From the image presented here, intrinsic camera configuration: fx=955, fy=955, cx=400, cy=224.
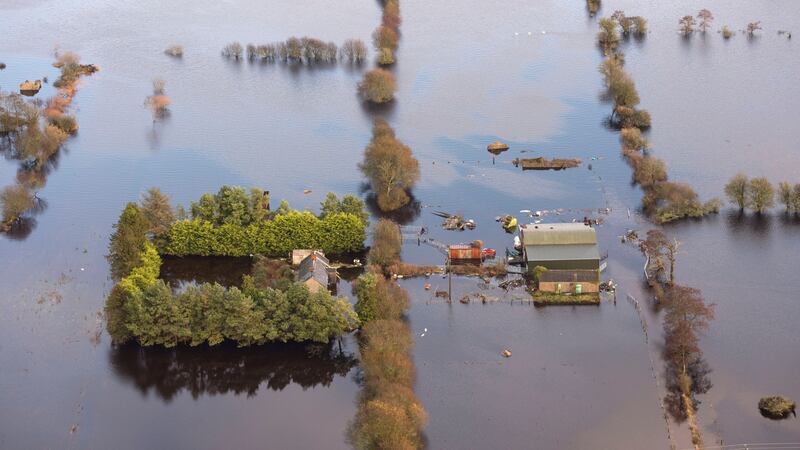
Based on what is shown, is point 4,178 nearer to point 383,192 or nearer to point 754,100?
point 383,192

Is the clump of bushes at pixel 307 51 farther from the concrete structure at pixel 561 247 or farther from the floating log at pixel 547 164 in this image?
the concrete structure at pixel 561 247

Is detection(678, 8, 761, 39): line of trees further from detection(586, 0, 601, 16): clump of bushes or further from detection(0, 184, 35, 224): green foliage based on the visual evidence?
detection(0, 184, 35, 224): green foliage

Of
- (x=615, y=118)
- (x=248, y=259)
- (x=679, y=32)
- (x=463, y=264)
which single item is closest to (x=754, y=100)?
(x=615, y=118)

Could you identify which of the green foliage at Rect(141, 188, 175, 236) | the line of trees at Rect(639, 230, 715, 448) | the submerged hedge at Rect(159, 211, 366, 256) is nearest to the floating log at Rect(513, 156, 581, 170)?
→ the submerged hedge at Rect(159, 211, 366, 256)

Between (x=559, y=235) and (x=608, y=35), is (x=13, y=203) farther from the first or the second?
(x=608, y=35)

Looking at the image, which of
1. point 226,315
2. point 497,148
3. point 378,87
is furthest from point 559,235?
point 378,87

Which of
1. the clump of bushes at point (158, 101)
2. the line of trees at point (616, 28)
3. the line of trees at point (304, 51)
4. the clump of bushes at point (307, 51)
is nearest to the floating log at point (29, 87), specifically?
the clump of bushes at point (158, 101)
